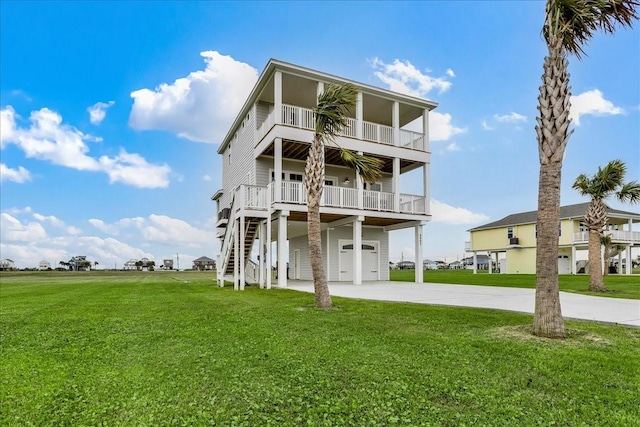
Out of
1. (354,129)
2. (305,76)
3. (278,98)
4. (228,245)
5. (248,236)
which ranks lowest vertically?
(228,245)

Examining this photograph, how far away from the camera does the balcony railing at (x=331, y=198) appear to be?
568 inches

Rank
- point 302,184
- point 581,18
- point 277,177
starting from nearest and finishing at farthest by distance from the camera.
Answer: point 581,18 < point 277,177 < point 302,184

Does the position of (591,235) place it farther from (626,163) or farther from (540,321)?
(540,321)

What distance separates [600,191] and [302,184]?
38.4 ft

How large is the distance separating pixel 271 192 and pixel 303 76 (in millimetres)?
4924

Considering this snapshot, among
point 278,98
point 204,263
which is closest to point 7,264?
point 204,263

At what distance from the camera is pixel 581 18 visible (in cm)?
573

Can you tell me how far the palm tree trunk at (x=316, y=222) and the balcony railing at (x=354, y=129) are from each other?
18.2 ft

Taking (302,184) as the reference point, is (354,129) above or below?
above

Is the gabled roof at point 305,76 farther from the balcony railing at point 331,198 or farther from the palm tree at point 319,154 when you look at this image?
the palm tree at point 319,154

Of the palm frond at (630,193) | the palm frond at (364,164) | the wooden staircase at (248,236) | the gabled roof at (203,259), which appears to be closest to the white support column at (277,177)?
the wooden staircase at (248,236)

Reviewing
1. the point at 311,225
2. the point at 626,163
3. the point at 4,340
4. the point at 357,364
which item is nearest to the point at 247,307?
the point at 311,225

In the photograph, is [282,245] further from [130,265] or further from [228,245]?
[130,265]

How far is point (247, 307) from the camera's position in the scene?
8.59 metres
